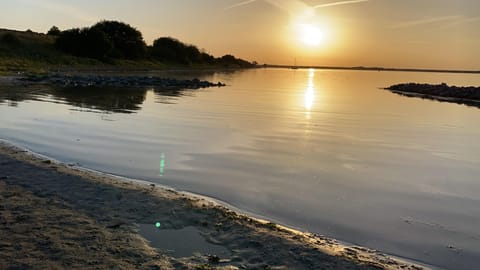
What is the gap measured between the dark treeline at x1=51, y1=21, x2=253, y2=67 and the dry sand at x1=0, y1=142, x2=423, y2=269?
90.9 metres

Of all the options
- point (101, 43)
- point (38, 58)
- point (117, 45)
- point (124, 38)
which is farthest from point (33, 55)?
point (124, 38)

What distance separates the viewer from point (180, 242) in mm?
6488

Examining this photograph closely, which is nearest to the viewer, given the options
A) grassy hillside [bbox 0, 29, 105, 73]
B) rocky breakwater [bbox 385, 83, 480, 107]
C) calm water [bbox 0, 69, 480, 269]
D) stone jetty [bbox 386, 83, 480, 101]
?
calm water [bbox 0, 69, 480, 269]

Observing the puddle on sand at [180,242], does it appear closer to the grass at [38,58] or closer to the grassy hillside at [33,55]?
the grass at [38,58]

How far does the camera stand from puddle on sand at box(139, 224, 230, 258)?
6.16 m

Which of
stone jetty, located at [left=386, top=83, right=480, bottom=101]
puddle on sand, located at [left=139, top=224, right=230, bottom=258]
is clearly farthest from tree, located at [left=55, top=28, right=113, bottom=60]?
A: puddle on sand, located at [left=139, top=224, right=230, bottom=258]

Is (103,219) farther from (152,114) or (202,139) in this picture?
(152,114)

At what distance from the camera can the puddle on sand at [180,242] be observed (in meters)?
6.16

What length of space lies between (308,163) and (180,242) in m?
6.92

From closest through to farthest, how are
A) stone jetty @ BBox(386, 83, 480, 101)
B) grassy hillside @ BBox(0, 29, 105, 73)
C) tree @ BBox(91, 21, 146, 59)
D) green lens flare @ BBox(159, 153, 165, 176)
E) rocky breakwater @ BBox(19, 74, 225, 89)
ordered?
green lens flare @ BBox(159, 153, 165, 176)
rocky breakwater @ BBox(19, 74, 225, 89)
stone jetty @ BBox(386, 83, 480, 101)
grassy hillside @ BBox(0, 29, 105, 73)
tree @ BBox(91, 21, 146, 59)

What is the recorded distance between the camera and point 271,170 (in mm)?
11836

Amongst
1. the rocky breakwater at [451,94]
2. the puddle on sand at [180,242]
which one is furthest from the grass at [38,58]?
Answer: the puddle on sand at [180,242]

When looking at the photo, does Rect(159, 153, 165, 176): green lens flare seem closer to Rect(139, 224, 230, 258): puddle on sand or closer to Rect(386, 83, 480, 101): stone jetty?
Rect(139, 224, 230, 258): puddle on sand

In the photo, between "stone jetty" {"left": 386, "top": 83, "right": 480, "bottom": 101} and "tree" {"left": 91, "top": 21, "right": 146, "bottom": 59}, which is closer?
"stone jetty" {"left": 386, "top": 83, "right": 480, "bottom": 101}
